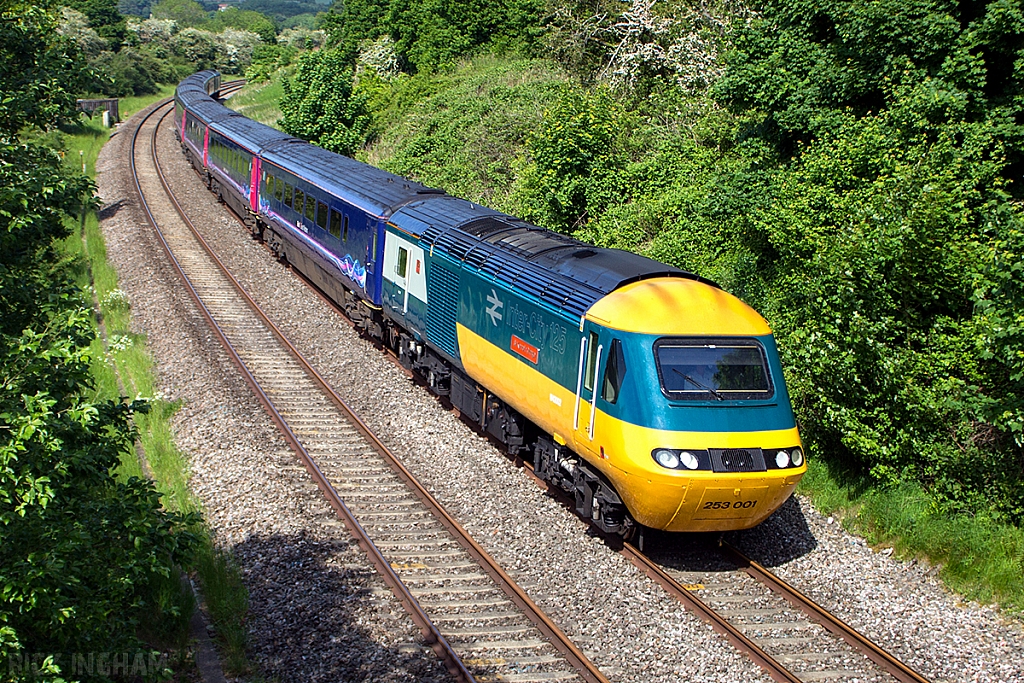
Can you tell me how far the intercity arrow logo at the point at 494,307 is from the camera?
38.5ft

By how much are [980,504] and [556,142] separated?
42.5 feet

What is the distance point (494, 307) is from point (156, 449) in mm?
5413

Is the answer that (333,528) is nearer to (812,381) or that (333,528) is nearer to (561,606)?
(561,606)

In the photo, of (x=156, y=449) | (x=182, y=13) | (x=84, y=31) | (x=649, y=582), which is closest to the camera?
(x=649, y=582)

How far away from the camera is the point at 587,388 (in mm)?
9789

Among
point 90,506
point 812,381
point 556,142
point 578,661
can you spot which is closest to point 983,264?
point 812,381

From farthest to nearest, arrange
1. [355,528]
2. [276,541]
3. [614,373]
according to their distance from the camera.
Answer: [355,528], [276,541], [614,373]

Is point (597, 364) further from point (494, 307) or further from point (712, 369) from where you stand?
point (494, 307)

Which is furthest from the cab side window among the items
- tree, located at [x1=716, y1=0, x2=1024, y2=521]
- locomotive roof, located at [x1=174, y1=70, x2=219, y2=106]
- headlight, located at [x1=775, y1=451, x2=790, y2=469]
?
locomotive roof, located at [x1=174, y1=70, x2=219, y2=106]

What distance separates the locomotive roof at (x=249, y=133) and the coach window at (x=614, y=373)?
55.3 feet

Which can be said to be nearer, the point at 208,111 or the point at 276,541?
the point at 276,541

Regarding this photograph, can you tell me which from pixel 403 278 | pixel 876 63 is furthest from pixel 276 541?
pixel 876 63

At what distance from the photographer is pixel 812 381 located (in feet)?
38.2

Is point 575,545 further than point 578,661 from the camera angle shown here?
Yes
